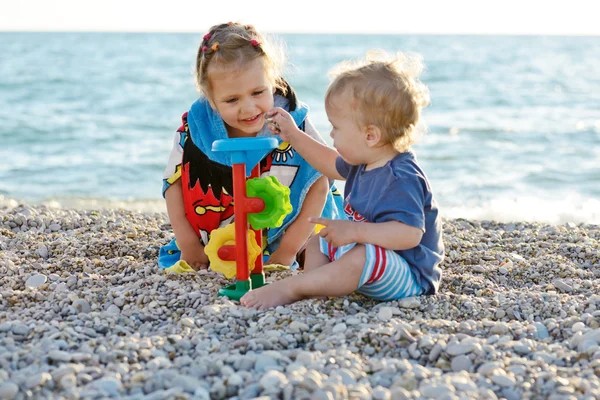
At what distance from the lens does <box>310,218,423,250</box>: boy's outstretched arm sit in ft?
9.25

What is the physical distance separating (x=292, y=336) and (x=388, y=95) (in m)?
1.05

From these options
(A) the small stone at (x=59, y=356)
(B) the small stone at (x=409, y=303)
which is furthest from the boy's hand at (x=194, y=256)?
(A) the small stone at (x=59, y=356)

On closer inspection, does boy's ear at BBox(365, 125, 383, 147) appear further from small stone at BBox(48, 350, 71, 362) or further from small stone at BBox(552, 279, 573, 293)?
small stone at BBox(48, 350, 71, 362)

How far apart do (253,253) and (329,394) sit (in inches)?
51.4

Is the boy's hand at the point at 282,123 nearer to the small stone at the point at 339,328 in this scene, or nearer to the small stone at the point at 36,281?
the small stone at the point at 339,328

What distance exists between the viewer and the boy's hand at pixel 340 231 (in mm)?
2857

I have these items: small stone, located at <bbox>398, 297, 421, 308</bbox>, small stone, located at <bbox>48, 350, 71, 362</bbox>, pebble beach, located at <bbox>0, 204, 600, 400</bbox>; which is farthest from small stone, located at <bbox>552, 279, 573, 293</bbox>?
small stone, located at <bbox>48, 350, 71, 362</bbox>

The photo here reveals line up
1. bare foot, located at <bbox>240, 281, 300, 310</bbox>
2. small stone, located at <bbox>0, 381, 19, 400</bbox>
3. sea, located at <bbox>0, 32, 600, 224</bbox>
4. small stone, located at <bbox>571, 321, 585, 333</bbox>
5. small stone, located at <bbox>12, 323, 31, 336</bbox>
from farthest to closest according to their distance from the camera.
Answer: sea, located at <bbox>0, 32, 600, 224</bbox>, bare foot, located at <bbox>240, 281, 300, 310</bbox>, small stone, located at <bbox>571, 321, 585, 333</bbox>, small stone, located at <bbox>12, 323, 31, 336</bbox>, small stone, located at <bbox>0, 381, 19, 400</bbox>

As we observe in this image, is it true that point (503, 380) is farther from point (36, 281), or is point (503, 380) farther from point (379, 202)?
point (36, 281)

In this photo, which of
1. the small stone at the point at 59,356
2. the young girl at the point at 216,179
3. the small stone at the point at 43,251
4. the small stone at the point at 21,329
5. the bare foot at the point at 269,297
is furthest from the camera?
the small stone at the point at 43,251

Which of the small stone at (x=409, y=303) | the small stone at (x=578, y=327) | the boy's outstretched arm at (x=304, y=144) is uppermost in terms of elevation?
the boy's outstretched arm at (x=304, y=144)

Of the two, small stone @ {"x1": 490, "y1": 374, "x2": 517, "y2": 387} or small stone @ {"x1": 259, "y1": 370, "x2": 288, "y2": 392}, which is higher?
small stone @ {"x1": 259, "y1": 370, "x2": 288, "y2": 392}

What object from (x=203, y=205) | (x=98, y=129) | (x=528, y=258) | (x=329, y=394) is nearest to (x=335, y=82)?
(x=203, y=205)

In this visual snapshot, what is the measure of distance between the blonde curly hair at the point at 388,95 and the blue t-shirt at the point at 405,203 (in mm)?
126
